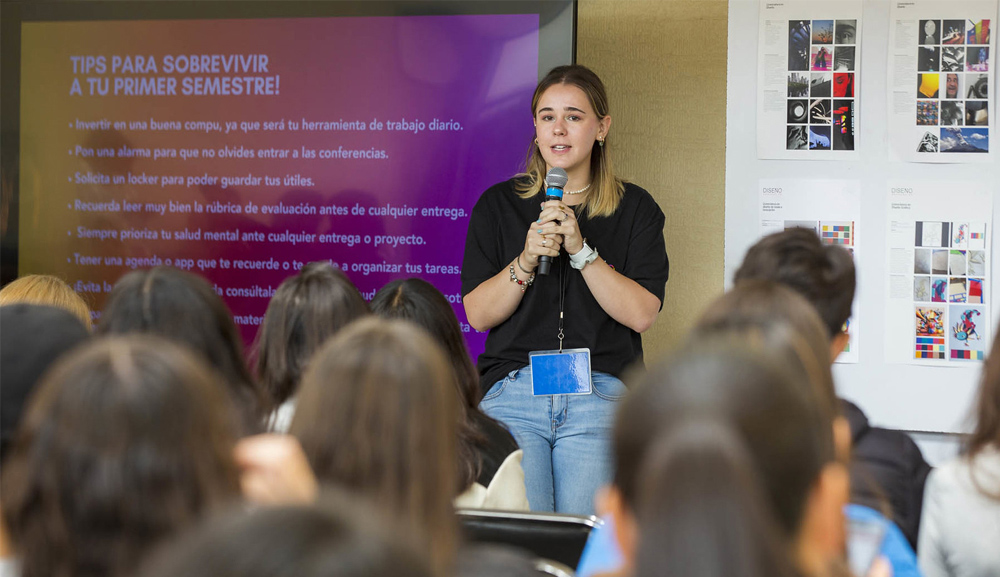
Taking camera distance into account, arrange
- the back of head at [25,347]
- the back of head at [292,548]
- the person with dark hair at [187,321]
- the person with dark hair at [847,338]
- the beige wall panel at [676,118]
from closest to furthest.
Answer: the back of head at [292,548]
the back of head at [25,347]
the person with dark hair at [187,321]
the person with dark hair at [847,338]
the beige wall panel at [676,118]

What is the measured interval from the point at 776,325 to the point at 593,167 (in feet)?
5.95

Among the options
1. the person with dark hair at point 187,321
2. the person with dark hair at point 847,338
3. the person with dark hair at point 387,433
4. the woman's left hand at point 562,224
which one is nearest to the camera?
the person with dark hair at point 387,433

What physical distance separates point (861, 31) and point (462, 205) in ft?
5.27

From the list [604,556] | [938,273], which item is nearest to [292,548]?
[604,556]

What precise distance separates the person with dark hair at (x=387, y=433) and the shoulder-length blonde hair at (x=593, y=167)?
187 cm

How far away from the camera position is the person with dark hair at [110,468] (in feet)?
2.48

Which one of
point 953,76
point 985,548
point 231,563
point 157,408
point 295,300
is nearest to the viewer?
point 231,563

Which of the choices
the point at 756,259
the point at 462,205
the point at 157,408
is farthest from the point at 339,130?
the point at 157,408

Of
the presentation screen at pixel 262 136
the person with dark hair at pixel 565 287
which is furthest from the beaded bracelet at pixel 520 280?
the presentation screen at pixel 262 136

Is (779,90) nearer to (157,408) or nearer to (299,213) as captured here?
(299,213)

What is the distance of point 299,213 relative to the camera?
3.66m

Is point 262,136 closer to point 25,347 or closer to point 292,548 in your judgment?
point 25,347

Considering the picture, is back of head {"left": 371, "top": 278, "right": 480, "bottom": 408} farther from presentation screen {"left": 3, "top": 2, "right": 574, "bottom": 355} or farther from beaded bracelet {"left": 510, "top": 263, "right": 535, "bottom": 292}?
presentation screen {"left": 3, "top": 2, "right": 574, "bottom": 355}

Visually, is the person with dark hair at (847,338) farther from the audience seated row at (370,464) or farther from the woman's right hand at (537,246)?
the woman's right hand at (537,246)
